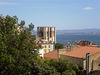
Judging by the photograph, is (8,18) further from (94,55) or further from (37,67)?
(94,55)

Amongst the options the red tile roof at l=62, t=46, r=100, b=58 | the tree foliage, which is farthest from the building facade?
the tree foliage

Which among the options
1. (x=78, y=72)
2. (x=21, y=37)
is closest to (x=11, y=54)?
(x=21, y=37)

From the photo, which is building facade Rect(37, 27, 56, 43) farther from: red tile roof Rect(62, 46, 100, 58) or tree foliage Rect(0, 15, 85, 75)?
tree foliage Rect(0, 15, 85, 75)

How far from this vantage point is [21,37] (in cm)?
1457

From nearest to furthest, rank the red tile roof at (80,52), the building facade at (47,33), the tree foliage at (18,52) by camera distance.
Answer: the tree foliage at (18,52)
the red tile roof at (80,52)
the building facade at (47,33)

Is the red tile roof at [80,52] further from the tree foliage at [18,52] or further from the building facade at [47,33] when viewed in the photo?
the building facade at [47,33]

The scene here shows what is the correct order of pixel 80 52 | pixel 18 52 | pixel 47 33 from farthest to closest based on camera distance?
pixel 47 33, pixel 80 52, pixel 18 52

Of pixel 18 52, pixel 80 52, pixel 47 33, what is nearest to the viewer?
pixel 18 52

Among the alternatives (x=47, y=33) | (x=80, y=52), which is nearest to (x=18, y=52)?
(x=80, y=52)

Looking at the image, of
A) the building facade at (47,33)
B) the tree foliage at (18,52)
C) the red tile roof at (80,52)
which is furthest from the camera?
the building facade at (47,33)

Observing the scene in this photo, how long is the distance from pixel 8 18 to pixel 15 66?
4361 millimetres

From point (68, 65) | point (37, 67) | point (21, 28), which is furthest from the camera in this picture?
point (68, 65)

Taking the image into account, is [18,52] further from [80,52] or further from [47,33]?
[47,33]

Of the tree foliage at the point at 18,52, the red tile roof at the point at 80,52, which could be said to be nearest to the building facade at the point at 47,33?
the red tile roof at the point at 80,52
